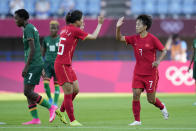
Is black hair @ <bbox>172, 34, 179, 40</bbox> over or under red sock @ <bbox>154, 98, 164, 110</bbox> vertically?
under

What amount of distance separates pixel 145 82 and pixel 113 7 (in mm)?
19365

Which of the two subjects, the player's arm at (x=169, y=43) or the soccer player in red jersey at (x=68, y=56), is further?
the player's arm at (x=169, y=43)

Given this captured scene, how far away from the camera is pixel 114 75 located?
26188mm

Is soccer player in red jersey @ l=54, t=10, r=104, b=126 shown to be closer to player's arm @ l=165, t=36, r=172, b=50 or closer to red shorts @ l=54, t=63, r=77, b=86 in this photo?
red shorts @ l=54, t=63, r=77, b=86

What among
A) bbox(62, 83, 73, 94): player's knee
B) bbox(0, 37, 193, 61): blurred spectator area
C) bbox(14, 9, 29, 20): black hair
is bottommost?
bbox(0, 37, 193, 61): blurred spectator area

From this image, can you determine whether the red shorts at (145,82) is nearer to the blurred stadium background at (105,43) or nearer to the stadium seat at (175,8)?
the blurred stadium background at (105,43)

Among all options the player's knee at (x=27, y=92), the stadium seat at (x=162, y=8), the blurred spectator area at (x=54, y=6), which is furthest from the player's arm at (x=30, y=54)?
the stadium seat at (x=162, y=8)

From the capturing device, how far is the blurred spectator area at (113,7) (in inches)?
1175

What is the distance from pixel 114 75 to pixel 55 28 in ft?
33.6

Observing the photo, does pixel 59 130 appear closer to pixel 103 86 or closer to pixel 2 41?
pixel 103 86

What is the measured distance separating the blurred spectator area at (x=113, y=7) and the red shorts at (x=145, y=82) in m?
18.8

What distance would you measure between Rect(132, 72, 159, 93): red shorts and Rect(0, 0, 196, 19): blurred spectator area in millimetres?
18840

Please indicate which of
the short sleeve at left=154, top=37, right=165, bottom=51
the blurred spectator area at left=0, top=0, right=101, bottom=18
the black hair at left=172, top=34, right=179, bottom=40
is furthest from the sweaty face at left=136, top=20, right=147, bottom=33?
the blurred spectator area at left=0, top=0, right=101, bottom=18

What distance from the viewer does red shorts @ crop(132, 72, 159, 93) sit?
11.0 meters
